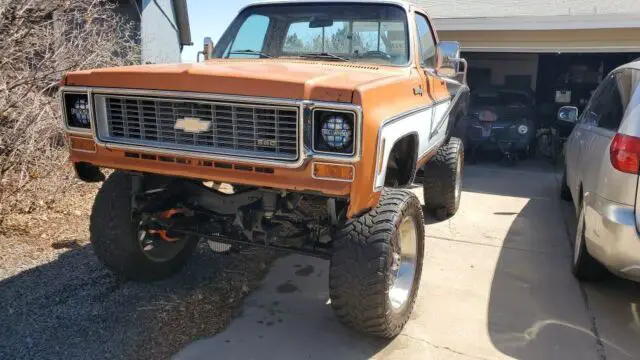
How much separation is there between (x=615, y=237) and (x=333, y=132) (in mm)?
2038

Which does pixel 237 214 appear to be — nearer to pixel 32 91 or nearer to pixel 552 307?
pixel 552 307

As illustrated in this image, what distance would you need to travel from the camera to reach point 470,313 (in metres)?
3.89

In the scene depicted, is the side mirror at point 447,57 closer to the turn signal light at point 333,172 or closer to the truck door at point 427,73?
the truck door at point 427,73

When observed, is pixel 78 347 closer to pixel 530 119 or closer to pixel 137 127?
pixel 137 127

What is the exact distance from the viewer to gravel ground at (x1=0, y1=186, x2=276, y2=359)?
3.24 metres

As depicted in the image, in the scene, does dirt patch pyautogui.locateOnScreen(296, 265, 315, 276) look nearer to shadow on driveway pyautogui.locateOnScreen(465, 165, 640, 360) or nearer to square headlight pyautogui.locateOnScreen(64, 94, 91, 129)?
shadow on driveway pyautogui.locateOnScreen(465, 165, 640, 360)

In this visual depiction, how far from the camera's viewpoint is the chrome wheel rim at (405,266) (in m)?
3.50

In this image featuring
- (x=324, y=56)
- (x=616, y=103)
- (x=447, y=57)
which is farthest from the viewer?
(x=447, y=57)

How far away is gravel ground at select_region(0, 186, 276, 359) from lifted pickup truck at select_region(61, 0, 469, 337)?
284 millimetres

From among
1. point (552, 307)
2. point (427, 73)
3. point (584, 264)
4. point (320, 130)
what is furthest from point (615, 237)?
point (320, 130)

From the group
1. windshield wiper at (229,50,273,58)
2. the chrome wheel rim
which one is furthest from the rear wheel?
windshield wiper at (229,50,273,58)

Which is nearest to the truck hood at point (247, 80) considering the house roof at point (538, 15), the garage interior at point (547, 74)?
the house roof at point (538, 15)

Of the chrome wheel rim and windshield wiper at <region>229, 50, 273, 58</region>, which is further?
windshield wiper at <region>229, 50, 273, 58</region>

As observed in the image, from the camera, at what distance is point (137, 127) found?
321 centimetres
